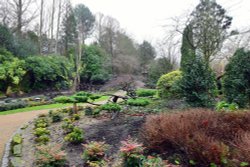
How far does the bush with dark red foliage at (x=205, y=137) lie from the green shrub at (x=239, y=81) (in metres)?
3.35

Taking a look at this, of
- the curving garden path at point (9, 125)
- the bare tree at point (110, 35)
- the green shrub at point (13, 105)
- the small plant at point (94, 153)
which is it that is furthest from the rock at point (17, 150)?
the bare tree at point (110, 35)

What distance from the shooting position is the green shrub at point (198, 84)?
8258mm

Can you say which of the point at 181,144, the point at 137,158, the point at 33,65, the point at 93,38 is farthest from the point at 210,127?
the point at 93,38

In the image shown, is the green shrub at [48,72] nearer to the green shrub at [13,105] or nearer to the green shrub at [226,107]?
the green shrub at [13,105]

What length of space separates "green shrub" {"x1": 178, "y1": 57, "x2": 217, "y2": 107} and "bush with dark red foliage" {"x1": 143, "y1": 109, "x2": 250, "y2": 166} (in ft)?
9.61

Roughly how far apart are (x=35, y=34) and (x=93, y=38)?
871 cm

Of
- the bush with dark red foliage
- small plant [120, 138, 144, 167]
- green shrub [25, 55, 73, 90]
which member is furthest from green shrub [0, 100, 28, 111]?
small plant [120, 138, 144, 167]

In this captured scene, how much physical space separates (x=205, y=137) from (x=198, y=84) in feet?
15.0

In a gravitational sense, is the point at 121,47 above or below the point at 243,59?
above

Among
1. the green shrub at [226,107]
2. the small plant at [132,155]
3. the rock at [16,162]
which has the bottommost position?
the rock at [16,162]

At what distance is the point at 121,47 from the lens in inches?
1192

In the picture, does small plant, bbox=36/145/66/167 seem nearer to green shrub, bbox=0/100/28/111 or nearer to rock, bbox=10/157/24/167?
rock, bbox=10/157/24/167

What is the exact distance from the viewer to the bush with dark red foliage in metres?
3.47

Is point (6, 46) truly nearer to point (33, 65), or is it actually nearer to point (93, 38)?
point (33, 65)
